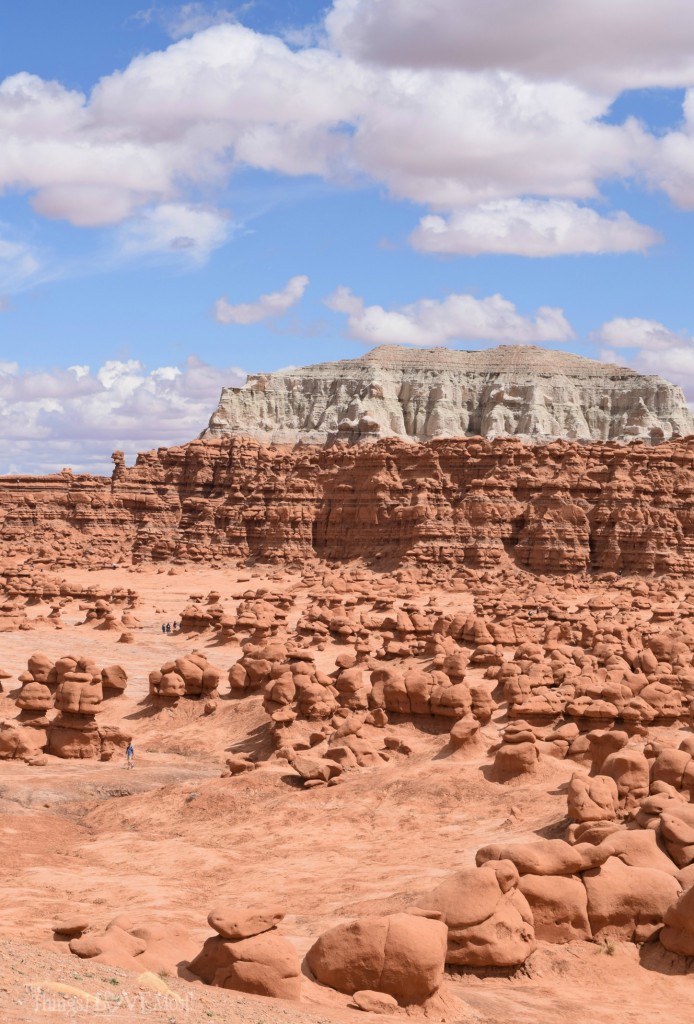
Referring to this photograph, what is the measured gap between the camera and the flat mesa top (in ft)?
271

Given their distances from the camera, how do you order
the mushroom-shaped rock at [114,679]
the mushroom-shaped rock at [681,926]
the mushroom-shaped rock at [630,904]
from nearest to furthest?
the mushroom-shaped rock at [681,926] < the mushroom-shaped rock at [630,904] < the mushroom-shaped rock at [114,679]

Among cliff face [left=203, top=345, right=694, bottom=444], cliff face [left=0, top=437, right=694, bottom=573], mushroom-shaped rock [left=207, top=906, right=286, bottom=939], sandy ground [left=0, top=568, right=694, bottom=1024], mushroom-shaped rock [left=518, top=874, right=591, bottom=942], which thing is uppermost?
cliff face [left=203, top=345, right=694, bottom=444]

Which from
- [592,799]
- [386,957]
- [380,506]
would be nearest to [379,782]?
[592,799]

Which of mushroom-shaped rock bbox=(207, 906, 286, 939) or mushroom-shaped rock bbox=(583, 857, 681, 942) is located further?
mushroom-shaped rock bbox=(583, 857, 681, 942)

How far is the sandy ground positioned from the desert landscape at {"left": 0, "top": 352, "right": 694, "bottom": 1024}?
0.05 m

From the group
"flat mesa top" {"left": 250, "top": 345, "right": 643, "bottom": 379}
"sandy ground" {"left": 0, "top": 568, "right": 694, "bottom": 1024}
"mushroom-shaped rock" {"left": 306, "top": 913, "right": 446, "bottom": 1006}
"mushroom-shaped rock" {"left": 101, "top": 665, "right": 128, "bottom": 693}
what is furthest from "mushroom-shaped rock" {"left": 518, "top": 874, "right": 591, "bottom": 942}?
→ "flat mesa top" {"left": 250, "top": 345, "right": 643, "bottom": 379}

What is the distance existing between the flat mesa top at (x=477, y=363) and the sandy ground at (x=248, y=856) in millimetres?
59599

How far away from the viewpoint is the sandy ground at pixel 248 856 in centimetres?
950

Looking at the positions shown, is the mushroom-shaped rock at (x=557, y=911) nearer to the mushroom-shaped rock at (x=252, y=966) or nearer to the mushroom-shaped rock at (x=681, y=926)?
the mushroom-shaped rock at (x=681, y=926)

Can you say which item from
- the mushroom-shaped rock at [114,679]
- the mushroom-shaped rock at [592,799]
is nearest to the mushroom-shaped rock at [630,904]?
the mushroom-shaped rock at [592,799]

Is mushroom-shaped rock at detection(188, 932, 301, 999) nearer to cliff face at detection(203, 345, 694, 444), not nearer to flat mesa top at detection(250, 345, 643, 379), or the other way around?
cliff face at detection(203, 345, 694, 444)

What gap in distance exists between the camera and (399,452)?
56.5 metres

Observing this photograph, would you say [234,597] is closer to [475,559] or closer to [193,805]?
[475,559]

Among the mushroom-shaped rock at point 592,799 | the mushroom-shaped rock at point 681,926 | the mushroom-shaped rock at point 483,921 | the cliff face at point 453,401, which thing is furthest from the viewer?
the cliff face at point 453,401
